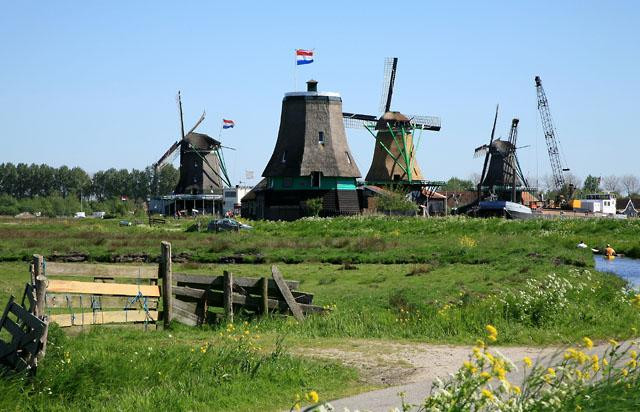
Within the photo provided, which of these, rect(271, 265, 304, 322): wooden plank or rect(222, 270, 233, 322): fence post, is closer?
rect(222, 270, 233, 322): fence post

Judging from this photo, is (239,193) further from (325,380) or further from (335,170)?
(325,380)

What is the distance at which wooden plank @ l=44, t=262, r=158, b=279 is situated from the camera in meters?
19.4

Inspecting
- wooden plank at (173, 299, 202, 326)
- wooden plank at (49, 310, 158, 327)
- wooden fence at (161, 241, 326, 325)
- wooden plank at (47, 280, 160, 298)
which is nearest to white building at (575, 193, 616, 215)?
wooden fence at (161, 241, 326, 325)

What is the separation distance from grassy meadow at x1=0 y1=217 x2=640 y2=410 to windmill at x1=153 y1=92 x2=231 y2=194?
223 ft

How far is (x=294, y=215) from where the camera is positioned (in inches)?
3142

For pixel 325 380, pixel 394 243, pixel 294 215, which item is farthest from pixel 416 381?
pixel 294 215

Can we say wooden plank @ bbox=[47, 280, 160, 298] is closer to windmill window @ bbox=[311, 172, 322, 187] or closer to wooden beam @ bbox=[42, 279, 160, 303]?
wooden beam @ bbox=[42, 279, 160, 303]

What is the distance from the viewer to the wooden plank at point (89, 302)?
18516mm

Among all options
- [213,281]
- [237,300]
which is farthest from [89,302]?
[237,300]

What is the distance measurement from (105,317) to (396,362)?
6.29 metres

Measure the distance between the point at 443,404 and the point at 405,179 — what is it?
8711 centimetres

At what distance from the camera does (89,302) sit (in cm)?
2172

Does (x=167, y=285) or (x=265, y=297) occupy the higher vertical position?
(x=167, y=285)

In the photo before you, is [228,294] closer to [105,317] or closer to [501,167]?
[105,317]
